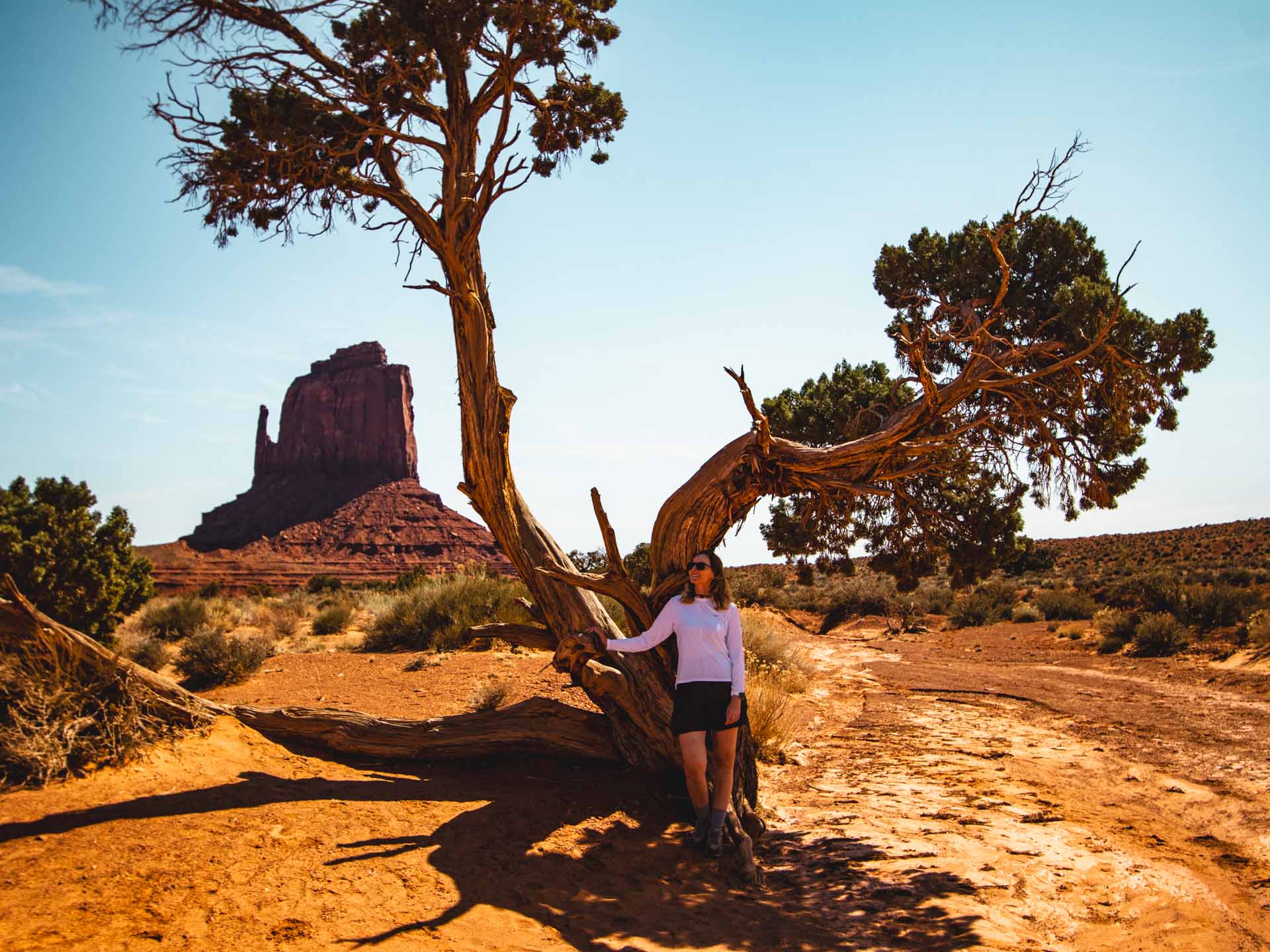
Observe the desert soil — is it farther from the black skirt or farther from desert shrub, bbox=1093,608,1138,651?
desert shrub, bbox=1093,608,1138,651

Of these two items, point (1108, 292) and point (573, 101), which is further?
point (573, 101)

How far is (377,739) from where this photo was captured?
6359 millimetres

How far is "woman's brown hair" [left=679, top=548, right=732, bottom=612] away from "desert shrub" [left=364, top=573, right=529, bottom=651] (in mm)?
9005

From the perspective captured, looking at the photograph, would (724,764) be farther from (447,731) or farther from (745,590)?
(745,590)

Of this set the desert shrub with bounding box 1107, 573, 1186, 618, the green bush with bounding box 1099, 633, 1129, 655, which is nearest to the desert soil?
the green bush with bounding box 1099, 633, 1129, 655

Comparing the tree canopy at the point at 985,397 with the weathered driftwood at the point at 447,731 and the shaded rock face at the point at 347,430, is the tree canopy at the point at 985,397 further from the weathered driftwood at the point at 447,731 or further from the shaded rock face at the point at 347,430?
the shaded rock face at the point at 347,430

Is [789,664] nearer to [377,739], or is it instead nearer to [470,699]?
[470,699]

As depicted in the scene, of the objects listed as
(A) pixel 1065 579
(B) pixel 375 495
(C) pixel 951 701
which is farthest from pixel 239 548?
(C) pixel 951 701

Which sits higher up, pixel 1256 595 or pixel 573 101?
pixel 573 101

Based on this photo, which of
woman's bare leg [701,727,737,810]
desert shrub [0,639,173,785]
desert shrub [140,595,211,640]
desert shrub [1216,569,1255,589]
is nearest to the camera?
desert shrub [0,639,173,785]

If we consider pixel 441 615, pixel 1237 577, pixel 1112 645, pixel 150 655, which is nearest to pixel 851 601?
pixel 1112 645

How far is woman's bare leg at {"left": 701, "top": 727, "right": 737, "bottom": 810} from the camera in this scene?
5086mm

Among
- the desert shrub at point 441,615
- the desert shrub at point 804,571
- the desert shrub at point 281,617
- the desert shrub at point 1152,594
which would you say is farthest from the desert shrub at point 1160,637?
the desert shrub at point 281,617

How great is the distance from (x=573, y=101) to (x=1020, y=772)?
853cm
